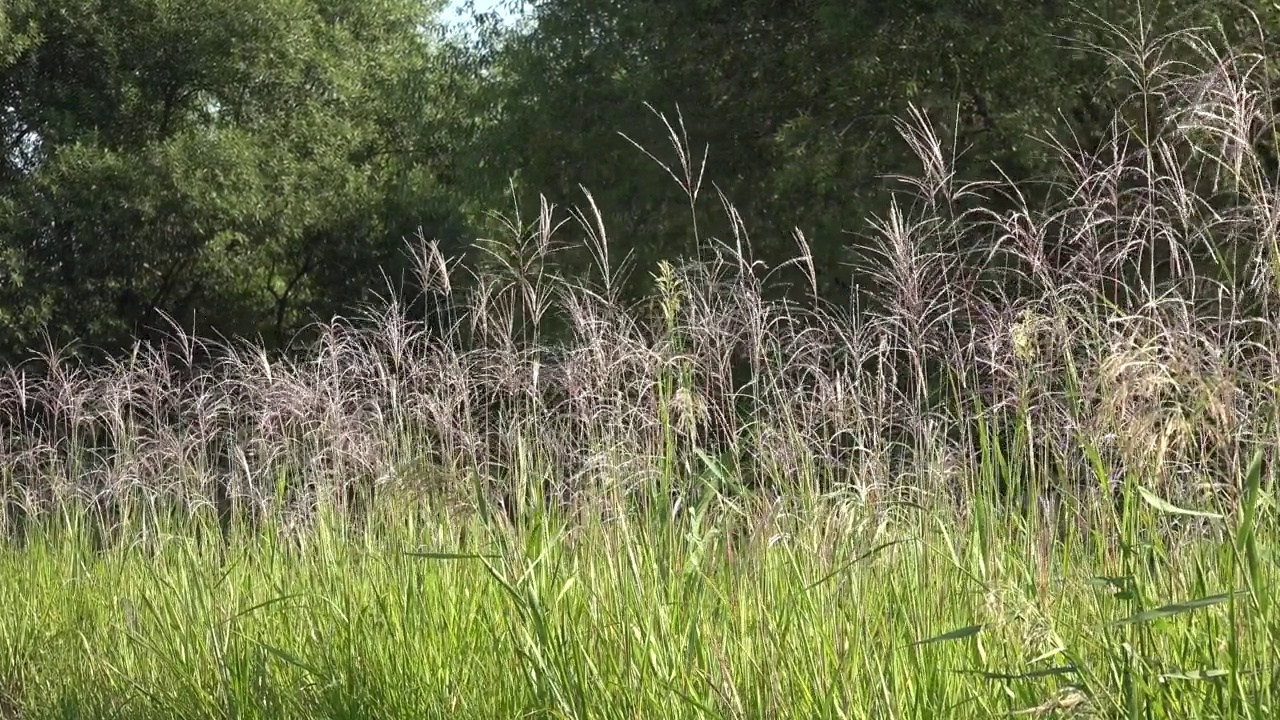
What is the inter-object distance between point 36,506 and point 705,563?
4624 millimetres

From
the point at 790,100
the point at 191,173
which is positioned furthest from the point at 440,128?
the point at 790,100

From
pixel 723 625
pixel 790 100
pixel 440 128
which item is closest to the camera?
pixel 723 625

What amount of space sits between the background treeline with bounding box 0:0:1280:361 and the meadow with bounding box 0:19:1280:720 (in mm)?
7591

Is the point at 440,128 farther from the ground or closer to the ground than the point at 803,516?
farther from the ground

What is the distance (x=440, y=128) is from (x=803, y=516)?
65.3ft

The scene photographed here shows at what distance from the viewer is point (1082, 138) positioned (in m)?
14.0

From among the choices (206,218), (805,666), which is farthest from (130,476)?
(206,218)

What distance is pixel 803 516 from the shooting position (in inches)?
134

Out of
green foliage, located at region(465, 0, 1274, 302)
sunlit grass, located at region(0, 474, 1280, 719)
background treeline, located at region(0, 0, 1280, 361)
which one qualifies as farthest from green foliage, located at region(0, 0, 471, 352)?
sunlit grass, located at region(0, 474, 1280, 719)

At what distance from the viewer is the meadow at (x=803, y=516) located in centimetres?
238

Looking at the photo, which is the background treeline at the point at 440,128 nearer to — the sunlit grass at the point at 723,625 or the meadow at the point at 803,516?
the meadow at the point at 803,516

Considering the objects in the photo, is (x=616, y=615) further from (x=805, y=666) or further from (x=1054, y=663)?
(x=1054, y=663)

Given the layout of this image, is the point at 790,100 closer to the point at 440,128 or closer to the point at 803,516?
the point at 440,128

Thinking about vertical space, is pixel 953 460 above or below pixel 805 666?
above
